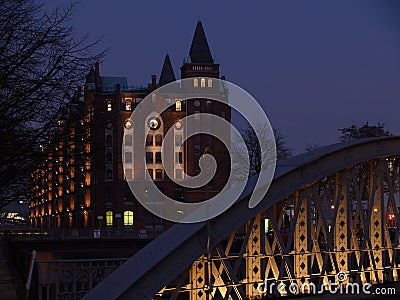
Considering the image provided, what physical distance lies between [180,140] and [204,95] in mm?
7728

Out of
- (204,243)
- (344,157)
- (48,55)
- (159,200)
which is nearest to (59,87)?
(48,55)

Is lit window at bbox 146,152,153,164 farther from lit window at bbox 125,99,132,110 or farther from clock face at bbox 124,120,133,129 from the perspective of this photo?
lit window at bbox 125,99,132,110

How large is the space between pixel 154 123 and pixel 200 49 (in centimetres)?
1768

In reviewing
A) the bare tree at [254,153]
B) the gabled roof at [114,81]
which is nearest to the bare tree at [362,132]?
the bare tree at [254,153]

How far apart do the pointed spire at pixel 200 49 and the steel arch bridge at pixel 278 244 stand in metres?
93.4

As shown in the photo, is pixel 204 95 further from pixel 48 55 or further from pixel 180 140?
pixel 48 55

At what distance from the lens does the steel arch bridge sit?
12.7m

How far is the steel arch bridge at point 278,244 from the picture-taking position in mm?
12719

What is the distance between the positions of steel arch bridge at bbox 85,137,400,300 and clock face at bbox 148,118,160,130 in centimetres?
8025

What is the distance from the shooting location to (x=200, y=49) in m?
113

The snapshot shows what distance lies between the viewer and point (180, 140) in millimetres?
106562

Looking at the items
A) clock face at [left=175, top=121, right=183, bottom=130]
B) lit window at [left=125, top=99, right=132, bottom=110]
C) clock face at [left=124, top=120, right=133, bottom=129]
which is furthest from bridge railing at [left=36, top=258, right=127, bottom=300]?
lit window at [left=125, top=99, right=132, bottom=110]

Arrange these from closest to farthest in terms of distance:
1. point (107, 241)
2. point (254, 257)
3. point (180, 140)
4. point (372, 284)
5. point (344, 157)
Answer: point (254, 257), point (344, 157), point (372, 284), point (107, 241), point (180, 140)

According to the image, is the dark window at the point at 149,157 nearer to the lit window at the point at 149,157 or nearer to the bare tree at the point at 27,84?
the lit window at the point at 149,157
